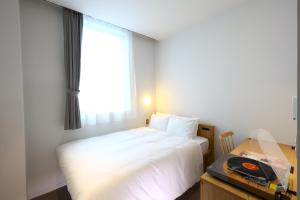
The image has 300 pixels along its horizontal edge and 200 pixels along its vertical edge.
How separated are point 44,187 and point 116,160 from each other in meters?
1.36

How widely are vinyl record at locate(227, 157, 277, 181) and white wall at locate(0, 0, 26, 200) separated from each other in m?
2.02

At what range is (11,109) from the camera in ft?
4.86

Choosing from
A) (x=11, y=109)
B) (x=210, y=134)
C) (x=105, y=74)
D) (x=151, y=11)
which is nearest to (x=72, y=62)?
(x=105, y=74)

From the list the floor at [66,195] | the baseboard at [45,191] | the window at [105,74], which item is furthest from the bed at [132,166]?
the baseboard at [45,191]

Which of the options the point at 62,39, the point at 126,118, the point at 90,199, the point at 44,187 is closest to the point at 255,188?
the point at 90,199

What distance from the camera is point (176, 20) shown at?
243 cm

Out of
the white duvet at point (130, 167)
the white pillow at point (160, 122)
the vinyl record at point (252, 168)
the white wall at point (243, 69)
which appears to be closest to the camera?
the vinyl record at point (252, 168)

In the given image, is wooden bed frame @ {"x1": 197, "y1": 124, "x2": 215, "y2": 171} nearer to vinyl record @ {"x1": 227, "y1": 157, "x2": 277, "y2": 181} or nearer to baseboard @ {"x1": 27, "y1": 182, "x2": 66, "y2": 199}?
vinyl record @ {"x1": 227, "y1": 157, "x2": 277, "y2": 181}

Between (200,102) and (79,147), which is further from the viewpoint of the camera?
(200,102)

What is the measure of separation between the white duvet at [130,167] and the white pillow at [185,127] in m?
0.14

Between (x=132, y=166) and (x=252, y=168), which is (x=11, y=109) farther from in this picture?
(x=252, y=168)

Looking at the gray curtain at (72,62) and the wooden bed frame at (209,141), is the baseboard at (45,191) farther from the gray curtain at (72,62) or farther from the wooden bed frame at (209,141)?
the wooden bed frame at (209,141)

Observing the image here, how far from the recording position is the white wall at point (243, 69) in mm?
1772

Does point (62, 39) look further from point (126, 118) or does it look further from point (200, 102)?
point (200, 102)
